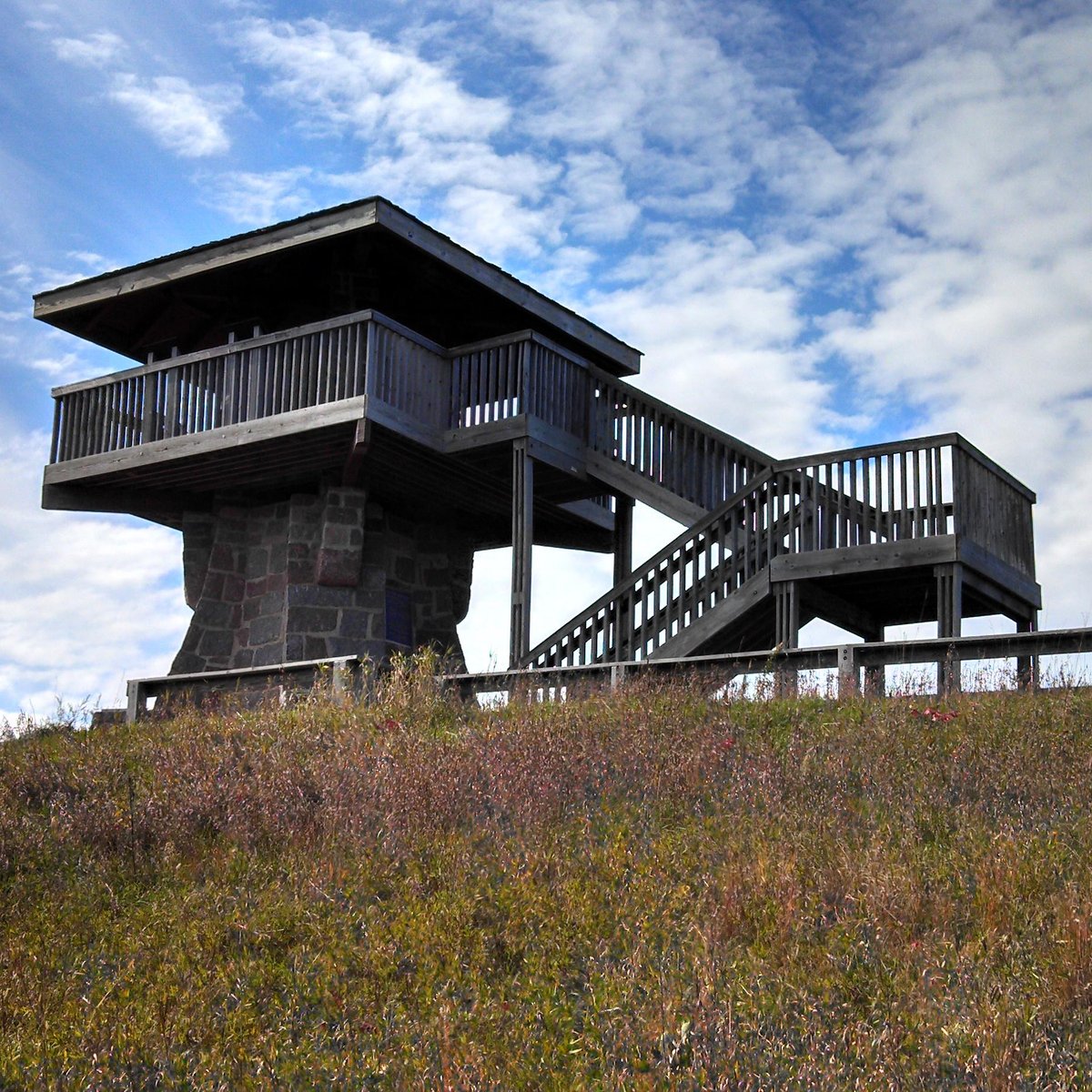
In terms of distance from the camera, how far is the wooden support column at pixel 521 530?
1717 cm

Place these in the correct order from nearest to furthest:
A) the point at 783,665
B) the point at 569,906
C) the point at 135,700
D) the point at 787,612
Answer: the point at 569,906, the point at 783,665, the point at 135,700, the point at 787,612

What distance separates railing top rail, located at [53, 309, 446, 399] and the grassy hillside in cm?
765

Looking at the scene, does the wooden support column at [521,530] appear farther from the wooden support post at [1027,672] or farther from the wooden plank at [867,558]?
the wooden support post at [1027,672]

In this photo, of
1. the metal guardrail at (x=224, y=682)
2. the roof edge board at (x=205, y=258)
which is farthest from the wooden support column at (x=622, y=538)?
the metal guardrail at (x=224, y=682)

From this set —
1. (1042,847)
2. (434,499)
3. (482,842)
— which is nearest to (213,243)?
(434,499)

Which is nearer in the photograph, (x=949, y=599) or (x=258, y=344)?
(x=949, y=599)

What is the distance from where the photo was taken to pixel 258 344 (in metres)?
18.0

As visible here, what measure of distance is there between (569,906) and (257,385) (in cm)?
1235

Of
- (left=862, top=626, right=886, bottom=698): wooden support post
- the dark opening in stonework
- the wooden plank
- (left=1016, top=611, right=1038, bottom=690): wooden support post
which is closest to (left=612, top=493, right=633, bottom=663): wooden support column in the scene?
the dark opening in stonework

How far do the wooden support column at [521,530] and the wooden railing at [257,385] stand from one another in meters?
1.24

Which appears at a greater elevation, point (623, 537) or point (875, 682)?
point (623, 537)

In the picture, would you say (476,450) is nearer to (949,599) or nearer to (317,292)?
(317,292)

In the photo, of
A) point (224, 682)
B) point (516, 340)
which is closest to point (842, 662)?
point (224, 682)

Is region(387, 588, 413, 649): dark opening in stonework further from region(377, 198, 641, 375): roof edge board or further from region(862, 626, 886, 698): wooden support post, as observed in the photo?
region(862, 626, 886, 698): wooden support post
